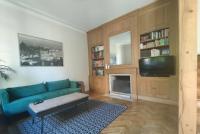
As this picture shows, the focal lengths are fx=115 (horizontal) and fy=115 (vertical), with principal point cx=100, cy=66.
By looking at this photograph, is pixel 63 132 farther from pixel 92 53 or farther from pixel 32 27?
pixel 92 53

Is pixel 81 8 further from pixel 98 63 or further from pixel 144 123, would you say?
pixel 144 123

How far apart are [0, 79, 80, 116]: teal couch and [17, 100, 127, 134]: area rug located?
0.37 metres

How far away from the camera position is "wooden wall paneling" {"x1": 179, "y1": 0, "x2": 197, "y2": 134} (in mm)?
1296

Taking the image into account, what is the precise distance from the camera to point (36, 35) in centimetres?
358

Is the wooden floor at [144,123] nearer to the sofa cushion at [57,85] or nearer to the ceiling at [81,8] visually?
the sofa cushion at [57,85]

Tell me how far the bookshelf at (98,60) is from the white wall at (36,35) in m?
0.50

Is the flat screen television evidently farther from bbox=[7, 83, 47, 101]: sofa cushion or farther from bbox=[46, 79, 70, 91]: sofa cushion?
bbox=[7, 83, 47, 101]: sofa cushion

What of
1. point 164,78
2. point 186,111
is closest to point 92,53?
point 164,78

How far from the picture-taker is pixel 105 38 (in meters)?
4.59

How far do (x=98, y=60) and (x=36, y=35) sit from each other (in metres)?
2.53

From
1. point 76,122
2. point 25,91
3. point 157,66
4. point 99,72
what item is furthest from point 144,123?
point 99,72

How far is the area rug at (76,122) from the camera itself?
6.65ft

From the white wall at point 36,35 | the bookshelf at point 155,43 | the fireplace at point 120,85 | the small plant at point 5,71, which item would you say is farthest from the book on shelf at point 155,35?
the small plant at point 5,71

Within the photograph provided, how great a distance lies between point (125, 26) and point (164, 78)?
2087mm
